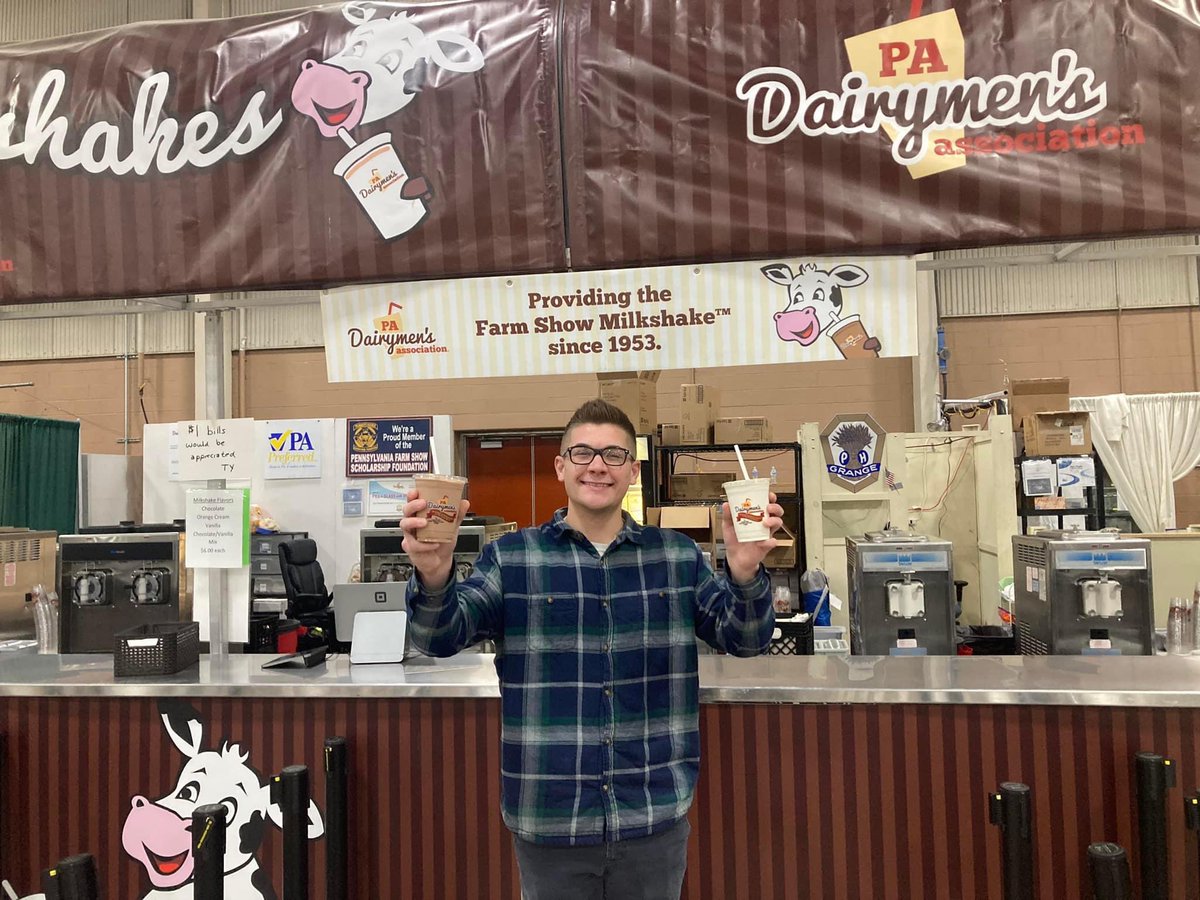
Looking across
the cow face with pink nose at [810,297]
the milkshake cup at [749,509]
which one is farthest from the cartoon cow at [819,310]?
the milkshake cup at [749,509]

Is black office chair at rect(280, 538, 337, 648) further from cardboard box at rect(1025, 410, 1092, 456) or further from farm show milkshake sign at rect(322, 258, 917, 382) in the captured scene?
cardboard box at rect(1025, 410, 1092, 456)

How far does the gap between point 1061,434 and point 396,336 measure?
5.93 meters

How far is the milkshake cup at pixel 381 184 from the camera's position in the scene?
275 centimetres

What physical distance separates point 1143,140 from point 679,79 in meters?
1.45

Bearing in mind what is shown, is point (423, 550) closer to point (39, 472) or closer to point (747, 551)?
point (747, 551)

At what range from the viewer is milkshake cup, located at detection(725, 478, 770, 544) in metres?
1.79

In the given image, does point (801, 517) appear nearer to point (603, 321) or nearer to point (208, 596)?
point (603, 321)

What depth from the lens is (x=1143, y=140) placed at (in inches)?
98.1

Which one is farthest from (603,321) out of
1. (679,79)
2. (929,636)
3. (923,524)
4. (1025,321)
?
(1025,321)

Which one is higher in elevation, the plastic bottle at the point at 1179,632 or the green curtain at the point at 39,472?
the green curtain at the point at 39,472

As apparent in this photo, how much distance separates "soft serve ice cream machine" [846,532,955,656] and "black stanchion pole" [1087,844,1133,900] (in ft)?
2.98

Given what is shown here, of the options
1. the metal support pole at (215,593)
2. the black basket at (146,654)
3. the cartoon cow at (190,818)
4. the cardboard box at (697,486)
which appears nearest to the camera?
the cartoon cow at (190,818)

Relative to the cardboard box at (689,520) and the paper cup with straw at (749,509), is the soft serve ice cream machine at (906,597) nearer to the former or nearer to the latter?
the paper cup with straw at (749,509)

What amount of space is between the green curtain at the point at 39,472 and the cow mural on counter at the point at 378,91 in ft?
23.8
